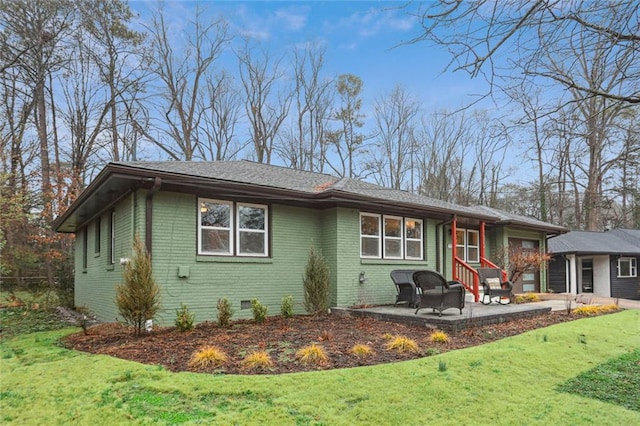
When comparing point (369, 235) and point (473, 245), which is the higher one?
point (369, 235)

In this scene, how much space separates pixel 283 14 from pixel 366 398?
6659 millimetres

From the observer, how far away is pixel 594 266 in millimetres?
20859

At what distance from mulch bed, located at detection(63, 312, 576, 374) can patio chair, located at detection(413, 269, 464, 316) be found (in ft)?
2.04

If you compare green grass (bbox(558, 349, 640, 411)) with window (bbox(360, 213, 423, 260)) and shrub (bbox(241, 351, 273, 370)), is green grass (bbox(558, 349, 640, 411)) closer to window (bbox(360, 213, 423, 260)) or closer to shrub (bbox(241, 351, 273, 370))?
shrub (bbox(241, 351, 273, 370))

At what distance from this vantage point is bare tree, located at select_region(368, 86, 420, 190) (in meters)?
26.2

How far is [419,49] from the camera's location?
3.90m

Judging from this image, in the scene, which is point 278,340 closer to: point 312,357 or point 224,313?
point 312,357

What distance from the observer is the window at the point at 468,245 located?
1430 cm

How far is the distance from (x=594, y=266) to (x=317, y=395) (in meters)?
21.5

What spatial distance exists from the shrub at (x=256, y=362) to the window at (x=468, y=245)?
10.3m

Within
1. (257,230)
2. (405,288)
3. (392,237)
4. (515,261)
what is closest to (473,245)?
(515,261)

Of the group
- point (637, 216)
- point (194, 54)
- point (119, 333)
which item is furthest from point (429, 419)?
point (637, 216)

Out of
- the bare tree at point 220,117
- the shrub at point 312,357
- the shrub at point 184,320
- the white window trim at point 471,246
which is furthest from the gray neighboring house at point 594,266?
the bare tree at point 220,117

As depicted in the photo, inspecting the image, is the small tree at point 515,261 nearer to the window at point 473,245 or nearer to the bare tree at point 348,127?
the window at point 473,245
